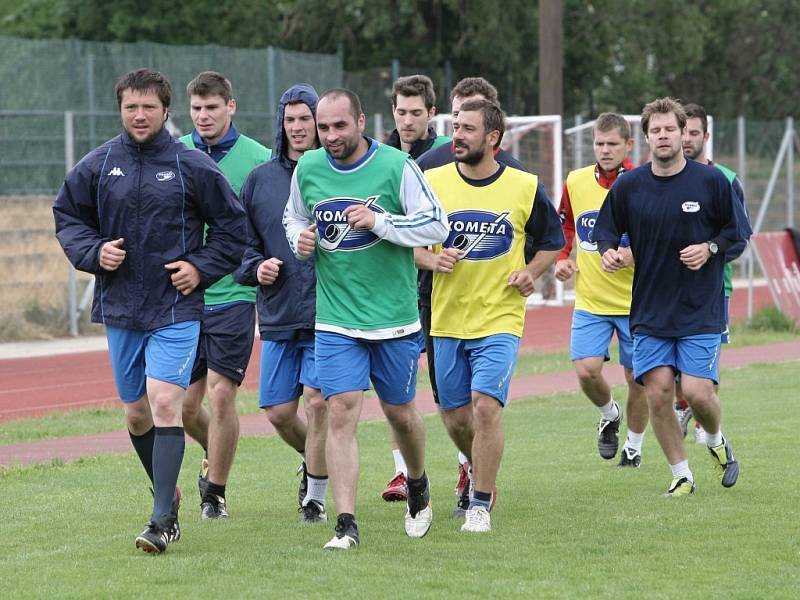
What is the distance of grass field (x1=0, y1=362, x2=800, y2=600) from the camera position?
6.29 meters

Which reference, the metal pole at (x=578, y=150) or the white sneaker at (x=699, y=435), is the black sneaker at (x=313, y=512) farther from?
the metal pole at (x=578, y=150)

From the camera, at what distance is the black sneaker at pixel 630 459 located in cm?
987

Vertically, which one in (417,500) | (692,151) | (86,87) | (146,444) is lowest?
(417,500)

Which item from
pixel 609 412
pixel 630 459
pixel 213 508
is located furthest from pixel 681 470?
pixel 213 508

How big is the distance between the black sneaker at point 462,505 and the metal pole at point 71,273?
41.7 ft

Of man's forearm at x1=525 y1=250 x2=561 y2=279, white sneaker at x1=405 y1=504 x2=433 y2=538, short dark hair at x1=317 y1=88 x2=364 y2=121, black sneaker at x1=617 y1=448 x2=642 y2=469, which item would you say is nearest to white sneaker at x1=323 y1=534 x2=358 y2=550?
white sneaker at x1=405 y1=504 x2=433 y2=538

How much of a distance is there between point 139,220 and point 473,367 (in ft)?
6.29

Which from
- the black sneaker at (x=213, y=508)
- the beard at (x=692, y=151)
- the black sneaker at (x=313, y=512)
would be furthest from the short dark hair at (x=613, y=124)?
the black sneaker at (x=213, y=508)

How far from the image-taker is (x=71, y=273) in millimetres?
20234

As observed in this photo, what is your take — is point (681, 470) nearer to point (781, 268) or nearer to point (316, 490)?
point (316, 490)

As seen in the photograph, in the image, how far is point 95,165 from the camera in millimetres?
7176

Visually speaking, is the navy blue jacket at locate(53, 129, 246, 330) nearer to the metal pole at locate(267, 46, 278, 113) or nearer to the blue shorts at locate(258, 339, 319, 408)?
the blue shorts at locate(258, 339, 319, 408)

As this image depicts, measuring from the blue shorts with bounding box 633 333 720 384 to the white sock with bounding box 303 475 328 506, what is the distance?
1.95 m

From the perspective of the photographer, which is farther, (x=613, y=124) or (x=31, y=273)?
(x=31, y=273)
